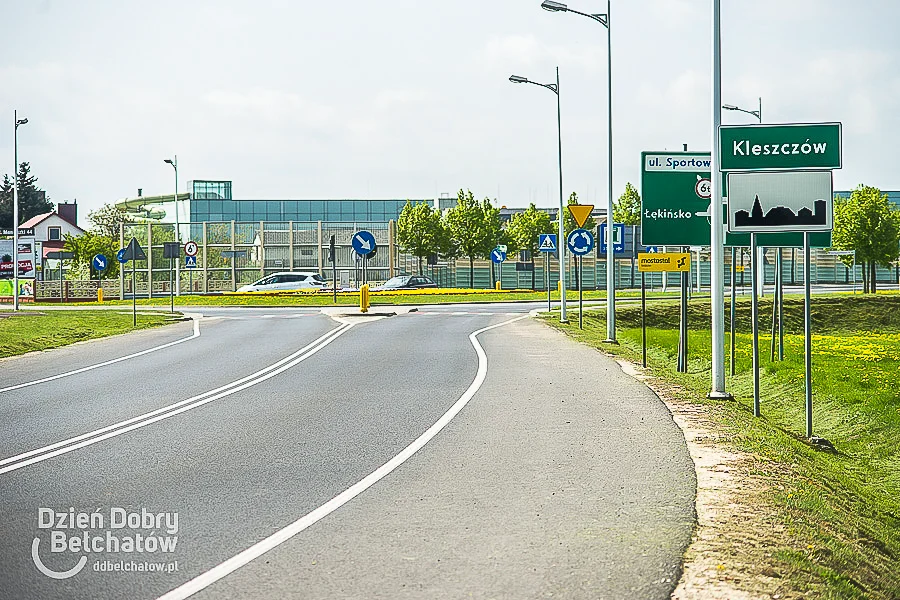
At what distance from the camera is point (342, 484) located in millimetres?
8531

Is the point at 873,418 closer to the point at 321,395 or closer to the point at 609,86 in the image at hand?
the point at 321,395

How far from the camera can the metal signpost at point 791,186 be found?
11.6 m

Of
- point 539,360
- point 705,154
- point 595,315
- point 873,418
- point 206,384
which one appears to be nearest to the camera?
point 873,418

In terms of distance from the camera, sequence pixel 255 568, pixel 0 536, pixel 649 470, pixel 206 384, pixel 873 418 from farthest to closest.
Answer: pixel 206 384 < pixel 873 418 < pixel 649 470 < pixel 0 536 < pixel 255 568

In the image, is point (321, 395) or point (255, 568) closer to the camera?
point (255, 568)

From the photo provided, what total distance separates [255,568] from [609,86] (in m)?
21.8

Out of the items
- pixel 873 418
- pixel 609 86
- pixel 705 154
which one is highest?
pixel 609 86

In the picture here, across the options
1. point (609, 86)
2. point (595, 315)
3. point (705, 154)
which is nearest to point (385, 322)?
point (595, 315)

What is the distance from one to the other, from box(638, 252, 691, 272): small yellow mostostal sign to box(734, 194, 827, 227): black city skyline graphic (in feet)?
18.7

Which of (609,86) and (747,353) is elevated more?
(609,86)

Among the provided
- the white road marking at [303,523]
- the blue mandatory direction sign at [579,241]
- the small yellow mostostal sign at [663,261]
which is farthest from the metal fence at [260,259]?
the white road marking at [303,523]

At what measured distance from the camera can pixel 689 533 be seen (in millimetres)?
6855

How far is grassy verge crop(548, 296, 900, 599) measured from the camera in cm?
637

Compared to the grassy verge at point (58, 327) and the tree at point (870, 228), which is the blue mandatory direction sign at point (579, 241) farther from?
the tree at point (870, 228)
